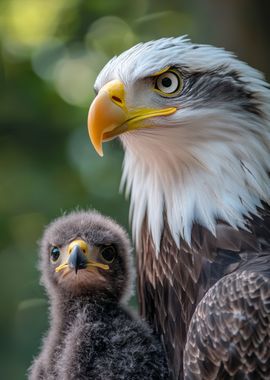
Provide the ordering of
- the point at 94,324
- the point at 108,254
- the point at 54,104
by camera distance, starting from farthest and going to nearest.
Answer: the point at 54,104 → the point at 108,254 → the point at 94,324

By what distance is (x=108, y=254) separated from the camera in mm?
4832

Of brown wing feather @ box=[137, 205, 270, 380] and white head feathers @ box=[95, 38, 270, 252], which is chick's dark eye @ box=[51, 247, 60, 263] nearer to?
brown wing feather @ box=[137, 205, 270, 380]

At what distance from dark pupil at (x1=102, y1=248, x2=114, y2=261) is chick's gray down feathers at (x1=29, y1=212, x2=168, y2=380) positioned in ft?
0.10

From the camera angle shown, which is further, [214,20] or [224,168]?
[214,20]

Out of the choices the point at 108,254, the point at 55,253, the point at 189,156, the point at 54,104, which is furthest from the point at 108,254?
the point at 54,104

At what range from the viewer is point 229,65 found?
4.70 m

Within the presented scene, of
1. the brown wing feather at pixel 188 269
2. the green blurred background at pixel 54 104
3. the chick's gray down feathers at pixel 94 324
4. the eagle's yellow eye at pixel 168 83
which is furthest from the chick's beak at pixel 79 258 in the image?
the green blurred background at pixel 54 104

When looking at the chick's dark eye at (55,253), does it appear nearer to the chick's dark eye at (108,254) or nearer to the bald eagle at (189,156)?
the chick's dark eye at (108,254)

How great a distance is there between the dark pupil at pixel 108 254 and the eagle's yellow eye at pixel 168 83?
0.83 metres

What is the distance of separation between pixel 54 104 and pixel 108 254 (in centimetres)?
351

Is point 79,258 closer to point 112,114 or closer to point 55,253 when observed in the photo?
point 55,253

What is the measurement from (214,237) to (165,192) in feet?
1.10

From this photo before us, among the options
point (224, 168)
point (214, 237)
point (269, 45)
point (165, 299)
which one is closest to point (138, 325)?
point (165, 299)

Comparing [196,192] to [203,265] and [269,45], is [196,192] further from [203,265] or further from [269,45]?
[269,45]
